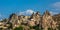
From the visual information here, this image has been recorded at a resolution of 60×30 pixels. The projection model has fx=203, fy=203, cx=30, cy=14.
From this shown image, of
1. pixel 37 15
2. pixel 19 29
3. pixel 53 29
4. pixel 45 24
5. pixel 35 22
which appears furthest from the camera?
pixel 37 15

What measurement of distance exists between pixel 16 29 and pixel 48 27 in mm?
16072

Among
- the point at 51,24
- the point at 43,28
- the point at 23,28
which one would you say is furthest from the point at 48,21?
the point at 23,28

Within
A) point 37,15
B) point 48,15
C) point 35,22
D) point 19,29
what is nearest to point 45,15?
point 48,15

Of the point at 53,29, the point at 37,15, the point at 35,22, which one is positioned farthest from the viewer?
the point at 37,15

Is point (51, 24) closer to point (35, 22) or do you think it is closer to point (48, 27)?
point (48, 27)

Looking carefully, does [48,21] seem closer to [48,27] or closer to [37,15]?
[48,27]

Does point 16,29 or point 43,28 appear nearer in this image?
point 16,29

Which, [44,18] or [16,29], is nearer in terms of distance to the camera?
[16,29]

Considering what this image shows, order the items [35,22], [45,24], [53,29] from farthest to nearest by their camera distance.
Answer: [35,22] < [45,24] < [53,29]

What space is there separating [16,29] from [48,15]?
24839 mm

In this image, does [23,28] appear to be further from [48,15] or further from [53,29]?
[48,15]

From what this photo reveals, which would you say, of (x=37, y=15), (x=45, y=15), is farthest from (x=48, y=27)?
(x=37, y=15)

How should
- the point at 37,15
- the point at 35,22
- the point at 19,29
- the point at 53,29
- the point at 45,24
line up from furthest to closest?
the point at 37,15 → the point at 35,22 → the point at 45,24 → the point at 53,29 → the point at 19,29

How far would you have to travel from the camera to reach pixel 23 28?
81.6m
